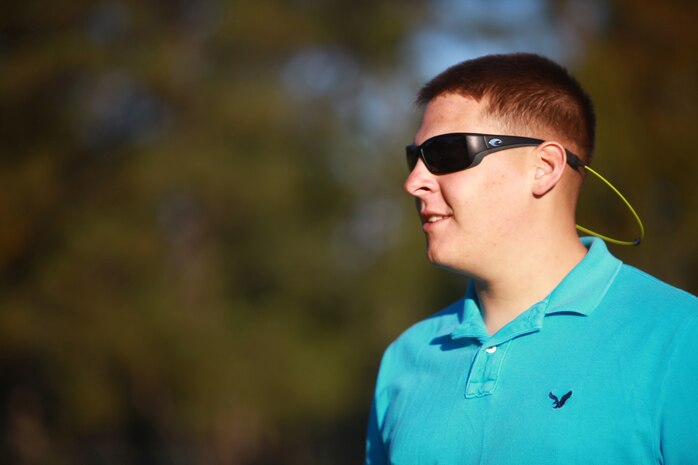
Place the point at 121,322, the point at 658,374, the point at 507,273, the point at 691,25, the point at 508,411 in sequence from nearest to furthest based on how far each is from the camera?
the point at 658,374, the point at 508,411, the point at 507,273, the point at 691,25, the point at 121,322

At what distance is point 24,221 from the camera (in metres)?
10.4

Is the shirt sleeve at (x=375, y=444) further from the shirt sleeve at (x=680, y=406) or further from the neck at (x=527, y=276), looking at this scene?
the shirt sleeve at (x=680, y=406)

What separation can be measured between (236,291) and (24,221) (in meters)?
3.24

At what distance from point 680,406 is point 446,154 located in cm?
95

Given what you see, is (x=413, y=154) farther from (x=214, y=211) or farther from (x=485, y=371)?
(x=214, y=211)

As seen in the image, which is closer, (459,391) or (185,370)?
(459,391)

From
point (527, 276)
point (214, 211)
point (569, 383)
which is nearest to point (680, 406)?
point (569, 383)

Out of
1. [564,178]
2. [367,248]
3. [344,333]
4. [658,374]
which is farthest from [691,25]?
[658,374]

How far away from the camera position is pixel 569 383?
1809 mm

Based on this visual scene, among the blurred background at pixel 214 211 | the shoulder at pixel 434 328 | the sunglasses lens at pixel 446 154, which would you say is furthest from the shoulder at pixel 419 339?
the blurred background at pixel 214 211

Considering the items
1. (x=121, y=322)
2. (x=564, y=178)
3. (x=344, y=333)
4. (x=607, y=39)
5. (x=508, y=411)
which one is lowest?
(x=344, y=333)

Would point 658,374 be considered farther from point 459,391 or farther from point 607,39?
point 607,39

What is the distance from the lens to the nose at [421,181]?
226cm

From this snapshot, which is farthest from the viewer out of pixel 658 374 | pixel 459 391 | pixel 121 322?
pixel 121 322
